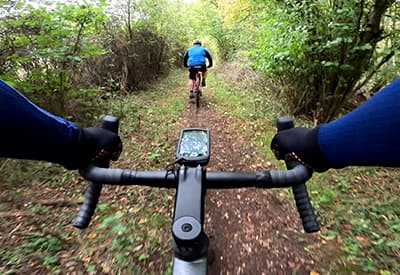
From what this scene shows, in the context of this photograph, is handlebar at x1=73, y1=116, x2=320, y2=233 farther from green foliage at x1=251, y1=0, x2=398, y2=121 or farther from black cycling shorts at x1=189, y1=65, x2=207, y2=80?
black cycling shorts at x1=189, y1=65, x2=207, y2=80

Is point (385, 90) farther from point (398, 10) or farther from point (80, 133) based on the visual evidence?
Result: point (398, 10)

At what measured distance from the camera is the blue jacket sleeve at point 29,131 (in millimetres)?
863

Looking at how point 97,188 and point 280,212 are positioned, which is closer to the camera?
point 97,188

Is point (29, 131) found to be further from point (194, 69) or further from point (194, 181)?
point (194, 69)

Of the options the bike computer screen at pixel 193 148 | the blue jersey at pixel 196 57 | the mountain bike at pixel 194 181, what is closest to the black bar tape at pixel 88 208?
the mountain bike at pixel 194 181

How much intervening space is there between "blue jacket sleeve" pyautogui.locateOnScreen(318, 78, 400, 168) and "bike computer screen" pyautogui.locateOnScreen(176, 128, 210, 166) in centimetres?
51

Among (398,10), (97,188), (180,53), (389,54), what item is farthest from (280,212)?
→ (180,53)

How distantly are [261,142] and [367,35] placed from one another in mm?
2535

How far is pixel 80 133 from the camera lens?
3.64ft

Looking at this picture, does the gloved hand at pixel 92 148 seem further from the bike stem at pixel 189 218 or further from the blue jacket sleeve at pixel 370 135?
the blue jacket sleeve at pixel 370 135

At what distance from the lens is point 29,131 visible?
0.92 metres

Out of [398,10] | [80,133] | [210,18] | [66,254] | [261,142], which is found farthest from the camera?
[210,18]

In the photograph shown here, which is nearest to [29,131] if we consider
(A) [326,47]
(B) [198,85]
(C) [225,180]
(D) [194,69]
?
(C) [225,180]

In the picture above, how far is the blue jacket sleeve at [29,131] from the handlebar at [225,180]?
7.7 inches
